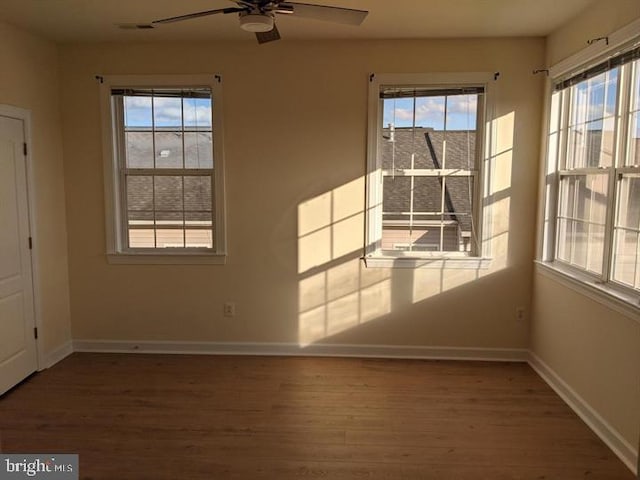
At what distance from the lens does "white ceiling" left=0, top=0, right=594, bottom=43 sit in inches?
121

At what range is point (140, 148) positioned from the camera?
413cm

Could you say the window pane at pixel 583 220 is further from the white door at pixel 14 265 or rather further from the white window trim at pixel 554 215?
the white door at pixel 14 265

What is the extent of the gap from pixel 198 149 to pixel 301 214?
1.06 metres

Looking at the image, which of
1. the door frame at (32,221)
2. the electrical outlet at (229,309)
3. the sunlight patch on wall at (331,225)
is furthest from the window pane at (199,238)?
the door frame at (32,221)

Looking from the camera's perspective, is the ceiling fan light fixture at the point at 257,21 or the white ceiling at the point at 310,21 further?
the white ceiling at the point at 310,21

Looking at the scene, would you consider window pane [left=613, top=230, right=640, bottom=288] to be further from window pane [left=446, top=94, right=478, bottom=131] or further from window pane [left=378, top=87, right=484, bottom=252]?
window pane [left=446, top=94, right=478, bottom=131]

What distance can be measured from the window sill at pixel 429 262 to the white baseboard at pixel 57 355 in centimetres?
275

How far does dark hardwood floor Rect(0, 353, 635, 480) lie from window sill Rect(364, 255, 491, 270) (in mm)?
818

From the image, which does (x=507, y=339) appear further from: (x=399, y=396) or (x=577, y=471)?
(x=577, y=471)

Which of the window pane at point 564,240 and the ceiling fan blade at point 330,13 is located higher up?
the ceiling fan blade at point 330,13

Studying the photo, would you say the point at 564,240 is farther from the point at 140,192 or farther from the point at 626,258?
the point at 140,192

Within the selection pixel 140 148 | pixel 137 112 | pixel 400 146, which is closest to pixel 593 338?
pixel 400 146

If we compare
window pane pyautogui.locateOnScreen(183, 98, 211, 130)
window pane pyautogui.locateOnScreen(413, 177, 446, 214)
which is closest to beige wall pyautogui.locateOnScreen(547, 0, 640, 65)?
window pane pyautogui.locateOnScreen(413, 177, 446, 214)

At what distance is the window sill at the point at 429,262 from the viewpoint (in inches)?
157
